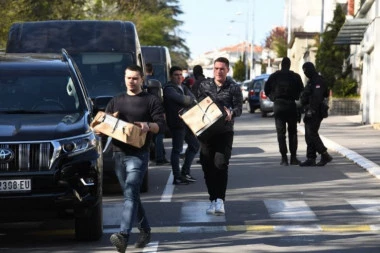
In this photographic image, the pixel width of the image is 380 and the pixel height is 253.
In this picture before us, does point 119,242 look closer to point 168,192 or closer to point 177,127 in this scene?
point 168,192

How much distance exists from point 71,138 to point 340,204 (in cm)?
476

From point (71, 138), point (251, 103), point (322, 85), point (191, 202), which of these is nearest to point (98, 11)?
point (251, 103)

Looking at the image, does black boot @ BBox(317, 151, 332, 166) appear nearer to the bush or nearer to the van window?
the van window

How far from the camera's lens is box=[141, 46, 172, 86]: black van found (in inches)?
1208

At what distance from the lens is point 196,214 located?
42.8 ft

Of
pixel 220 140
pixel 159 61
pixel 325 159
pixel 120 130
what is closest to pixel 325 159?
pixel 325 159

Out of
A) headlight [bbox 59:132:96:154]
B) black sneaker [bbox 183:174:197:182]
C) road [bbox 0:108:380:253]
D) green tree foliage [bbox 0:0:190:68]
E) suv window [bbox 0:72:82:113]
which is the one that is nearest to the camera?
headlight [bbox 59:132:96:154]

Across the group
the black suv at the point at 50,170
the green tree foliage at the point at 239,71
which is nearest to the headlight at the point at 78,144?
the black suv at the point at 50,170

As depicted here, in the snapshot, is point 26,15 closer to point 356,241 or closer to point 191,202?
point 191,202

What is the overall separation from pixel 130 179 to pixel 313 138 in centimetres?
993

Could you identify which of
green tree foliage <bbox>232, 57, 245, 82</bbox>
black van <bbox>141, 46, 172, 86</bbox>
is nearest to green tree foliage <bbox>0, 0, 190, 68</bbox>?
black van <bbox>141, 46, 172, 86</bbox>

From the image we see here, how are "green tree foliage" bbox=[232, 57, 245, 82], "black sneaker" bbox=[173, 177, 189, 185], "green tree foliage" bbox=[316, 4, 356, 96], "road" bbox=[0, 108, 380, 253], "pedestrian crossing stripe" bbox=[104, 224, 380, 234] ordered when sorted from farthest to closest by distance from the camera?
1. "green tree foliage" bbox=[232, 57, 245, 82]
2. "green tree foliage" bbox=[316, 4, 356, 96]
3. "black sneaker" bbox=[173, 177, 189, 185]
4. "pedestrian crossing stripe" bbox=[104, 224, 380, 234]
5. "road" bbox=[0, 108, 380, 253]

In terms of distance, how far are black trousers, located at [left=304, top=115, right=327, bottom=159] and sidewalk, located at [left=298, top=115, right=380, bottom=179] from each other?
2.58 ft

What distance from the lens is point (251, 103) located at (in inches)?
1906
